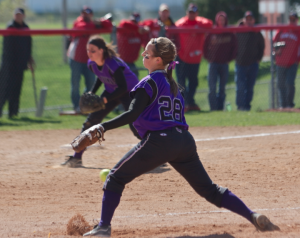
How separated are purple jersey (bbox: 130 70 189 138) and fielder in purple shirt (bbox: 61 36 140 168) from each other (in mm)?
2225

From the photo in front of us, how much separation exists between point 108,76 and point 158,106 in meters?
2.64

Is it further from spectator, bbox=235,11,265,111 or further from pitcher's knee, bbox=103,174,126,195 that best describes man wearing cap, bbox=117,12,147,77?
pitcher's knee, bbox=103,174,126,195

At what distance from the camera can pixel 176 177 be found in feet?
20.3

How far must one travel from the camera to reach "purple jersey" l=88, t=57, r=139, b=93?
629 centimetres

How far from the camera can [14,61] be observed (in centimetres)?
1066

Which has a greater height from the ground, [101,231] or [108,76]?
[108,76]

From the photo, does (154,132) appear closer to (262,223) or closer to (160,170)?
(262,223)

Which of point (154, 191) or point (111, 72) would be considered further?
point (111, 72)

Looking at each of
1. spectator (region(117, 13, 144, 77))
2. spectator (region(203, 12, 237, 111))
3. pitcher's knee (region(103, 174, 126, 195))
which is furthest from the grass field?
pitcher's knee (region(103, 174, 126, 195))

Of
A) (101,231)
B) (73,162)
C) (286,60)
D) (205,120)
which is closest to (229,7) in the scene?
(286,60)

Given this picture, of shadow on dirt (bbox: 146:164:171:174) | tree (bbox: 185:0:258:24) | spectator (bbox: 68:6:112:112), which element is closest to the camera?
shadow on dirt (bbox: 146:164:171:174)

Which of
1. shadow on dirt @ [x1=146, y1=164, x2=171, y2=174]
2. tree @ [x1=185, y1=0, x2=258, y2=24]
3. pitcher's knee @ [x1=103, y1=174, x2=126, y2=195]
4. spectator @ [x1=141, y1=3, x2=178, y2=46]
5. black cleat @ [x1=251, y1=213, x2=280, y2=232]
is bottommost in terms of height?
shadow on dirt @ [x1=146, y1=164, x2=171, y2=174]

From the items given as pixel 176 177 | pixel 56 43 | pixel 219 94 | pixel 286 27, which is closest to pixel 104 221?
pixel 176 177

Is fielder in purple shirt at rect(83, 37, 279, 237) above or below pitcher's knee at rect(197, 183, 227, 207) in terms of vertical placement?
above
